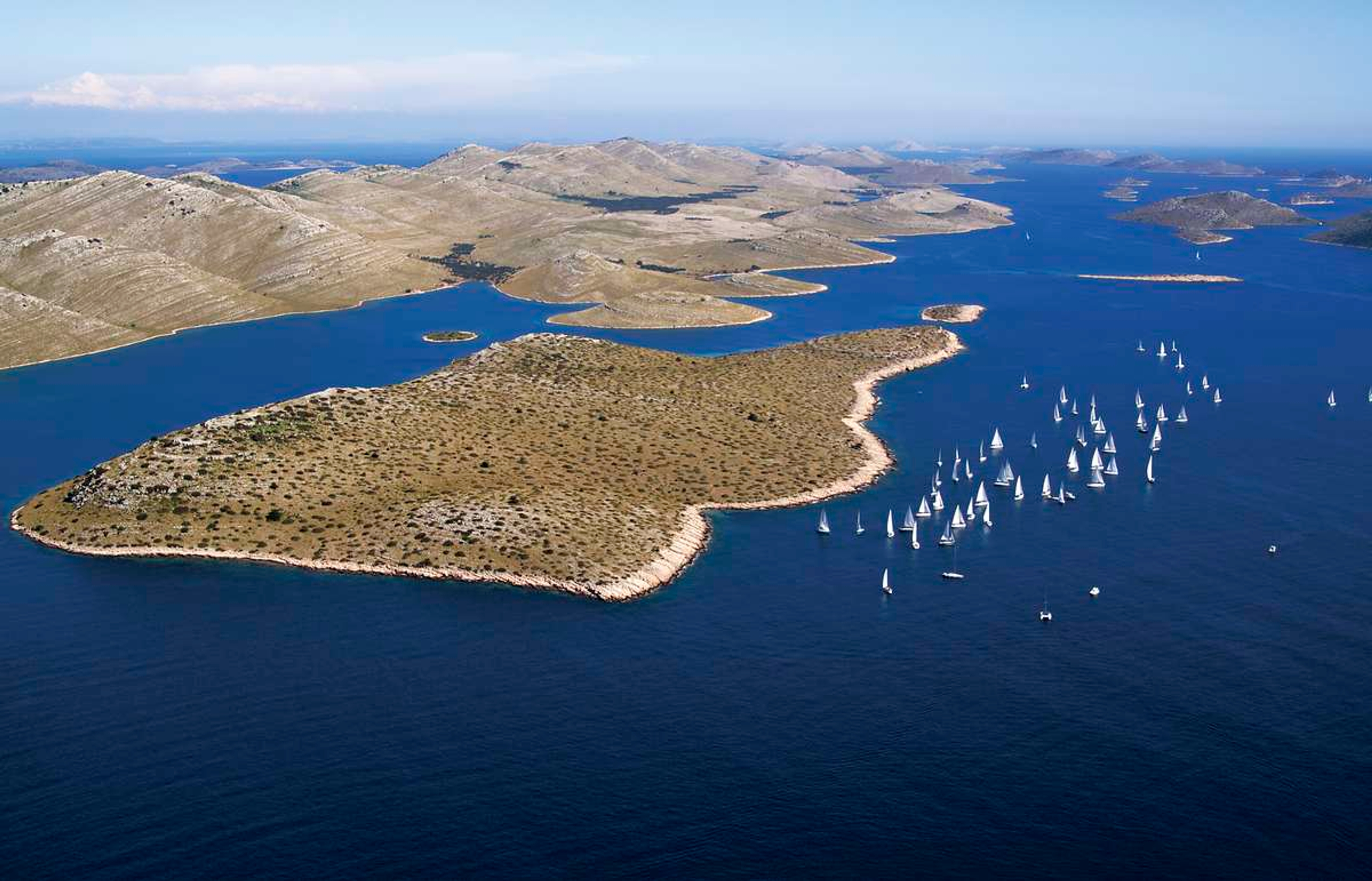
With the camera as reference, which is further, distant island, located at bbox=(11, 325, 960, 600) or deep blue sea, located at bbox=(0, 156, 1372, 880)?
distant island, located at bbox=(11, 325, 960, 600)

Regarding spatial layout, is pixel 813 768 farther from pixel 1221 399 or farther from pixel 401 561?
pixel 1221 399

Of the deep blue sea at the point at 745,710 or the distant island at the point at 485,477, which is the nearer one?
the deep blue sea at the point at 745,710

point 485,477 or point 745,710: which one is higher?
point 485,477

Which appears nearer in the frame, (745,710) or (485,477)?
(745,710)

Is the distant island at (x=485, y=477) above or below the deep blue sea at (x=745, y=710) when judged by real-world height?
above

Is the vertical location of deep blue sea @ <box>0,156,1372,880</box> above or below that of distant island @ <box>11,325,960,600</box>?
below
